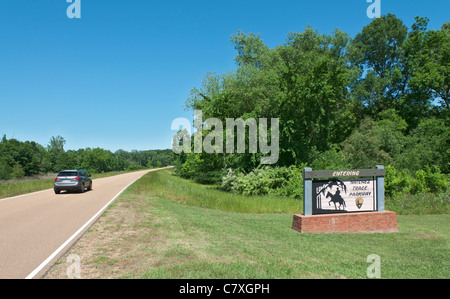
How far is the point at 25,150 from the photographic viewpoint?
114625mm

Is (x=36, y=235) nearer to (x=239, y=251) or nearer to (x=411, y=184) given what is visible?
(x=239, y=251)

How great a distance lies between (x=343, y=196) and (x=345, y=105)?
113ft

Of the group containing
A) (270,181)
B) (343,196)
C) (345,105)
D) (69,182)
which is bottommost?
(270,181)

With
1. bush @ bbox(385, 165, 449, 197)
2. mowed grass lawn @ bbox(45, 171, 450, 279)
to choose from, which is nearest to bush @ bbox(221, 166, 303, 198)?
bush @ bbox(385, 165, 449, 197)

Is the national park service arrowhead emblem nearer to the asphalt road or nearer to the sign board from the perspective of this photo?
the sign board

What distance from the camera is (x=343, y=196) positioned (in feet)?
33.3

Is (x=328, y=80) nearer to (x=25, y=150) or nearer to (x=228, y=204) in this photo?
(x=228, y=204)

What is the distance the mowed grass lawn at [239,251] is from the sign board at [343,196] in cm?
108

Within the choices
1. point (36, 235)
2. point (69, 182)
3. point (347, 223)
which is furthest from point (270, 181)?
point (36, 235)

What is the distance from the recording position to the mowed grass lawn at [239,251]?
5.26 metres

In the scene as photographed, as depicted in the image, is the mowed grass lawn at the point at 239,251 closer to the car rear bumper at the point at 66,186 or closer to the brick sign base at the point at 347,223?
the brick sign base at the point at 347,223

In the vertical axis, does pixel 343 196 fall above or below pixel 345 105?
below

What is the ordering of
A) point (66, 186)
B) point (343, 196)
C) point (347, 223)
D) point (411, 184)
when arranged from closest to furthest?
point (347, 223) → point (343, 196) → point (66, 186) → point (411, 184)

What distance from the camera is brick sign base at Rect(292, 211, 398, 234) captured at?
9500mm
